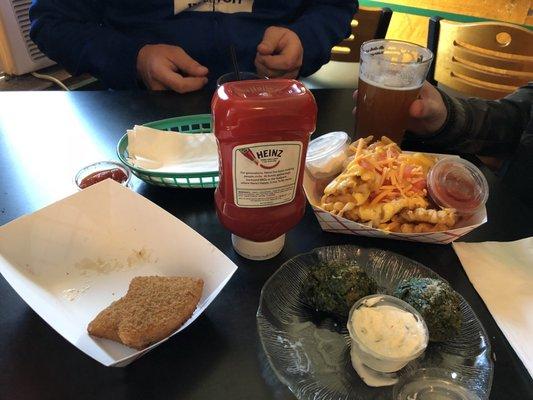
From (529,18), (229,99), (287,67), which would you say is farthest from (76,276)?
(529,18)

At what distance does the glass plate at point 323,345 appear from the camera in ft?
1.83

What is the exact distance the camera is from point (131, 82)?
1.28m

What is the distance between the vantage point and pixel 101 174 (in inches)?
32.8

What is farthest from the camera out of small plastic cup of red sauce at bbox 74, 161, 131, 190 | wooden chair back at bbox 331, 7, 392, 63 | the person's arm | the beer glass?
wooden chair back at bbox 331, 7, 392, 63

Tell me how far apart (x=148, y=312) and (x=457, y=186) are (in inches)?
23.5

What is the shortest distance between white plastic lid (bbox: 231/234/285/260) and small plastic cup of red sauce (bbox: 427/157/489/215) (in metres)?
0.31

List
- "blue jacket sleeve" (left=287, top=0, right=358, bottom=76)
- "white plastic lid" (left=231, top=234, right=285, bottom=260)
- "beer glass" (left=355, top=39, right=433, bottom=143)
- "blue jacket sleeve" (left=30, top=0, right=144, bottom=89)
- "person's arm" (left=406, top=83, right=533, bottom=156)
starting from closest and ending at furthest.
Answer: "white plastic lid" (left=231, top=234, right=285, bottom=260), "beer glass" (left=355, top=39, right=433, bottom=143), "person's arm" (left=406, top=83, right=533, bottom=156), "blue jacket sleeve" (left=30, top=0, right=144, bottom=89), "blue jacket sleeve" (left=287, top=0, right=358, bottom=76)

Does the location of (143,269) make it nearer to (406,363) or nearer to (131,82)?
(406,363)

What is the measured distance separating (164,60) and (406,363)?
961 millimetres

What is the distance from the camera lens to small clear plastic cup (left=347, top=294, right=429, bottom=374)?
553mm

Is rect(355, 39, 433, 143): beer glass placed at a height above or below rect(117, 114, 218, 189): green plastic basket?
above

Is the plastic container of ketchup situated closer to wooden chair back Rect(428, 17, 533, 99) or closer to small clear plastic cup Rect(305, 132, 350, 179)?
small clear plastic cup Rect(305, 132, 350, 179)

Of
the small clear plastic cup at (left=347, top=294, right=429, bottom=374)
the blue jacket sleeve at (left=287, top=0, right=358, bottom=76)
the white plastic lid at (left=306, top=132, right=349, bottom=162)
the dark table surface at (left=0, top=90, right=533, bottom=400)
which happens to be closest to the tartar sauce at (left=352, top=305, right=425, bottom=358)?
the small clear plastic cup at (left=347, top=294, right=429, bottom=374)

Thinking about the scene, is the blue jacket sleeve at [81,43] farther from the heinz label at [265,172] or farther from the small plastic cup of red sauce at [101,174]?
the heinz label at [265,172]
